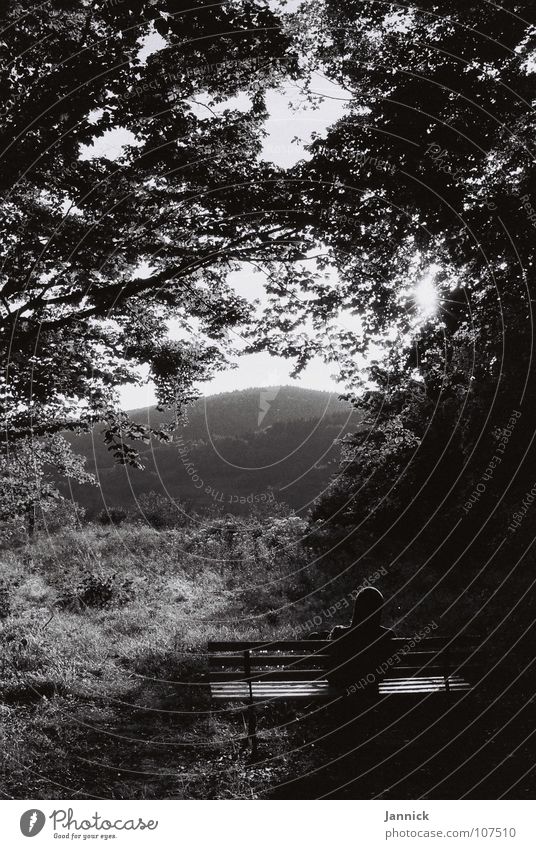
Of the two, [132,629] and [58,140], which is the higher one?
[58,140]

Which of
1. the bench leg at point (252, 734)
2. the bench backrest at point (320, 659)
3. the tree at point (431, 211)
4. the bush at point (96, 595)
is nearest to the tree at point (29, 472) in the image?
the bush at point (96, 595)

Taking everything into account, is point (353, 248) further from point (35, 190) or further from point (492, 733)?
point (492, 733)

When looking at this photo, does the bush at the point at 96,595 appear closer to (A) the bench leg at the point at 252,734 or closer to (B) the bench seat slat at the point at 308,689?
(B) the bench seat slat at the point at 308,689

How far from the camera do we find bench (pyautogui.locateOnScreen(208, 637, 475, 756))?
6.04 m

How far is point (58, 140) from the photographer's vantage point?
20.3ft

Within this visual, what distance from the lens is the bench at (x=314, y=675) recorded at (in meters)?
6.04

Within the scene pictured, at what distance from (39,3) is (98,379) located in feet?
19.0

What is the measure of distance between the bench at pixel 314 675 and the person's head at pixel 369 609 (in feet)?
1.11

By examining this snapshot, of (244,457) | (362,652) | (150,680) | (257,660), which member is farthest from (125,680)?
(244,457)

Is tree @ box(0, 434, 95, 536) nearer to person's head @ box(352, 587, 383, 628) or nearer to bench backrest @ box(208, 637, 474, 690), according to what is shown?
bench backrest @ box(208, 637, 474, 690)

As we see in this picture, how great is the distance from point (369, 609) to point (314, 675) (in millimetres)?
1012

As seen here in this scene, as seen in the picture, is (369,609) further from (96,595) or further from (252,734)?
(96,595)

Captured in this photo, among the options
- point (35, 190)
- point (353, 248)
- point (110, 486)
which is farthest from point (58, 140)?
point (110, 486)

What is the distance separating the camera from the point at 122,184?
22.8ft
